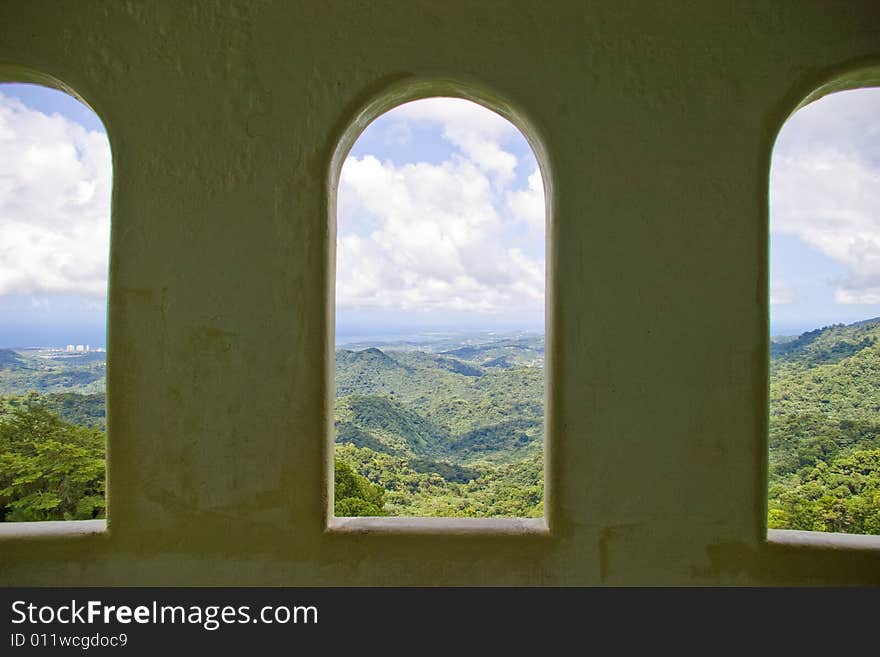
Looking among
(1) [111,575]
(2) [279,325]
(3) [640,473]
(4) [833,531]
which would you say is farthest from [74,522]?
(4) [833,531]

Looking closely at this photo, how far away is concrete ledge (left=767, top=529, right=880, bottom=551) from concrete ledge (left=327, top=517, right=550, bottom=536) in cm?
101

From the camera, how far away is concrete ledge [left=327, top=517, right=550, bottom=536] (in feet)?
6.55

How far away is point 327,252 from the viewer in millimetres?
2035

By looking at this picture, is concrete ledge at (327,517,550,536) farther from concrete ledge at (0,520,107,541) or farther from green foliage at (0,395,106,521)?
green foliage at (0,395,106,521)

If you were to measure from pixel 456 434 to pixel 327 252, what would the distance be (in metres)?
1.28

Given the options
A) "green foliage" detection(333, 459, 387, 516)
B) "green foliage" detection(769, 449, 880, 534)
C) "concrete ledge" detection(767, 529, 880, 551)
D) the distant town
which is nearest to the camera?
"concrete ledge" detection(767, 529, 880, 551)

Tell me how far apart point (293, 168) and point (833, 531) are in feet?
9.99

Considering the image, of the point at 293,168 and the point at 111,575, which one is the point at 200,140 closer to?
the point at 293,168

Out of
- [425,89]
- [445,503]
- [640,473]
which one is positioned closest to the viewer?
[640,473]

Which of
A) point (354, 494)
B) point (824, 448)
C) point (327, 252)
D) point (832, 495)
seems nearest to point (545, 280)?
point (327, 252)

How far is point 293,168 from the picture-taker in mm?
2025

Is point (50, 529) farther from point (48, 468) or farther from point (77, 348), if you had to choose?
point (77, 348)

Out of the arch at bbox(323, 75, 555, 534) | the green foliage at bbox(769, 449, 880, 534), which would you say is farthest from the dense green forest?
the arch at bbox(323, 75, 555, 534)

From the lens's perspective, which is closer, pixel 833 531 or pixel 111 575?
pixel 111 575
